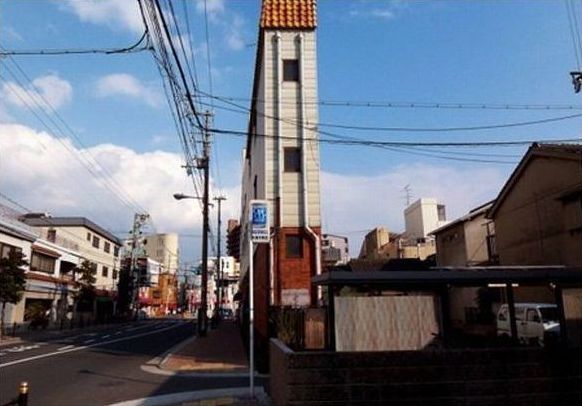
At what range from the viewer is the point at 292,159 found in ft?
64.1

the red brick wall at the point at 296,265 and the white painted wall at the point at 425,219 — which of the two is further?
the white painted wall at the point at 425,219

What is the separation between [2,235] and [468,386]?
3923 centimetres

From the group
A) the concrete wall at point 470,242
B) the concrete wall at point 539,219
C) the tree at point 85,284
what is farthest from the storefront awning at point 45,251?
the concrete wall at point 539,219

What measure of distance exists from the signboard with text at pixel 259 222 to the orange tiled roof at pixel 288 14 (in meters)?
11.5

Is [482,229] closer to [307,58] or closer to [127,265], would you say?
[307,58]

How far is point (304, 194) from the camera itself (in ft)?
62.4

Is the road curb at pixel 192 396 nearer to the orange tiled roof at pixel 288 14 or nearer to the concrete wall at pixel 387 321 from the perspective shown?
the concrete wall at pixel 387 321

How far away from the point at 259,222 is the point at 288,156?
8.84 meters

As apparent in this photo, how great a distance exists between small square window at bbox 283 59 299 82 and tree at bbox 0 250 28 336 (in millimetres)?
23714

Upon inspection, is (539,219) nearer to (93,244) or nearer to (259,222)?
(259,222)

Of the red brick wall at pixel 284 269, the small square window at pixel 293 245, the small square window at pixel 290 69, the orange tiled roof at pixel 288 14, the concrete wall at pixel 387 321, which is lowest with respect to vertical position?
the concrete wall at pixel 387 321

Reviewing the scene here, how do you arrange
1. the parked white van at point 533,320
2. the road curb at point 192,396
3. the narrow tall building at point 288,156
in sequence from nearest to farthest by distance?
the road curb at point 192,396, the parked white van at point 533,320, the narrow tall building at point 288,156

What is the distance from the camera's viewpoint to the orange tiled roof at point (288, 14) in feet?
66.2

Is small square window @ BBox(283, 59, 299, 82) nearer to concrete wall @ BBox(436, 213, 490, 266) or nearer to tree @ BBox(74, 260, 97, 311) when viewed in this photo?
concrete wall @ BBox(436, 213, 490, 266)
